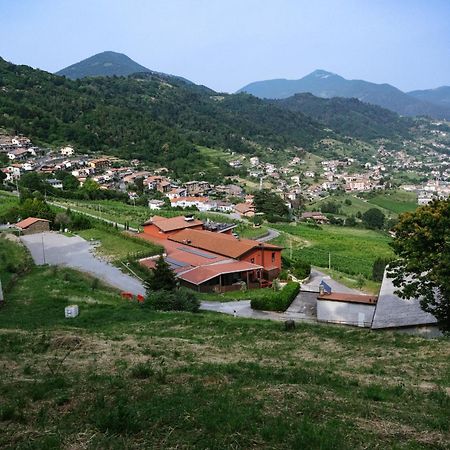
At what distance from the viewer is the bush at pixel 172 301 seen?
2267 cm

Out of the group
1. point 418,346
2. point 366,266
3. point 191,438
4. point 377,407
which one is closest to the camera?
point 191,438

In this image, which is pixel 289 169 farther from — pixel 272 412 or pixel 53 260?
pixel 272 412

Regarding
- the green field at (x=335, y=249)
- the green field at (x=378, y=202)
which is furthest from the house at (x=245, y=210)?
the green field at (x=378, y=202)

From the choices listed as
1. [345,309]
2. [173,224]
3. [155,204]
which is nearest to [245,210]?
[155,204]

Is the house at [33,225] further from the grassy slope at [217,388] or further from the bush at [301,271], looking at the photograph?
the grassy slope at [217,388]

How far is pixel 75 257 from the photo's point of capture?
115 ft

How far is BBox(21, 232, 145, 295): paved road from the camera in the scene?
100ft

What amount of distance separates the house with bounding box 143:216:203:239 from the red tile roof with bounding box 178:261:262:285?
38.2 feet

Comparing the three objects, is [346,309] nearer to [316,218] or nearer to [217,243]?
[217,243]

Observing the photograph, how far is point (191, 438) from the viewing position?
6379mm

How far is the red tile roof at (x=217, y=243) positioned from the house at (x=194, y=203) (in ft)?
136

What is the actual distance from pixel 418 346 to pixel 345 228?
6987 cm

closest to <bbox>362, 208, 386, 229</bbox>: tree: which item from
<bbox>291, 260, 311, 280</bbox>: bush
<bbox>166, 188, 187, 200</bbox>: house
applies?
<bbox>166, 188, 187, 200</bbox>: house

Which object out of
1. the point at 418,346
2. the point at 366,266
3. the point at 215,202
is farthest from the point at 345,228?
the point at 418,346
